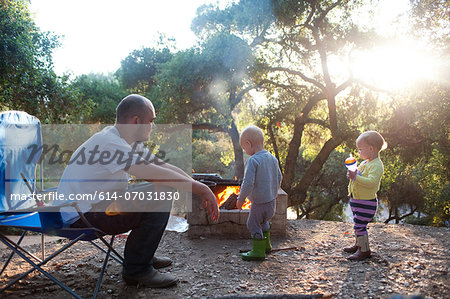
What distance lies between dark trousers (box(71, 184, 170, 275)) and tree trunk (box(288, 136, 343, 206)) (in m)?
8.11

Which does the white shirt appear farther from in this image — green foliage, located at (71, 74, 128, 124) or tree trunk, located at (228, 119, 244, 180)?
green foliage, located at (71, 74, 128, 124)

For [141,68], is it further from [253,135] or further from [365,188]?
[365,188]

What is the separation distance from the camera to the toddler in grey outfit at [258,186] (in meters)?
3.38

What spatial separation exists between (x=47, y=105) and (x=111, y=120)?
22.8 feet

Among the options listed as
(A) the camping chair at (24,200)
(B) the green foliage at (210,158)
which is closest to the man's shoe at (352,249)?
(A) the camping chair at (24,200)

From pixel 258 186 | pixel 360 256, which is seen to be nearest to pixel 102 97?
pixel 258 186

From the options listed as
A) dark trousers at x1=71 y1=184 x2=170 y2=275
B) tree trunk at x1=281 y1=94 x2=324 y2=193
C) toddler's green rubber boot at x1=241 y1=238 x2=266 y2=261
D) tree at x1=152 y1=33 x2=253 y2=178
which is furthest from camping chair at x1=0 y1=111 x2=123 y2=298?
tree trunk at x1=281 y1=94 x2=324 y2=193

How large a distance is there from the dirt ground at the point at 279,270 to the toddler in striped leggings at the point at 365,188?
19 centimetres

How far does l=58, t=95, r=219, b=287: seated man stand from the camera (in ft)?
7.76

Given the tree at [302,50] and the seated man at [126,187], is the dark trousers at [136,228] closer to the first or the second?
the seated man at [126,187]

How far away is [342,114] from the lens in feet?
34.1

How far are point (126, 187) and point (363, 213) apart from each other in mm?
2367

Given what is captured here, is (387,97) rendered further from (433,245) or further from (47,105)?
(47,105)

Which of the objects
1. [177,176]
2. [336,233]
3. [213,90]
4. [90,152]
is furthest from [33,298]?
[213,90]
